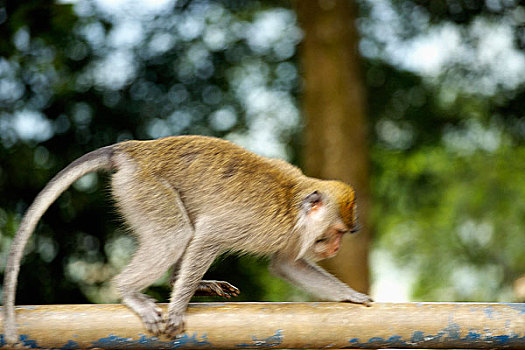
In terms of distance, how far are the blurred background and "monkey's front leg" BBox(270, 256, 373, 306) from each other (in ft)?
7.80

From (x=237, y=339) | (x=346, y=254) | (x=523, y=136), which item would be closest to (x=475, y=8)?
(x=523, y=136)

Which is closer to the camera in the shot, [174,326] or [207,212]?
[174,326]

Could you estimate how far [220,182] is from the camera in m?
3.41

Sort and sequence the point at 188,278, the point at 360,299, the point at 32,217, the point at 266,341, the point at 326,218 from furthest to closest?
the point at 326,218
the point at 360,299
the point at 188,278
the point at 32,217
the point at 266,341

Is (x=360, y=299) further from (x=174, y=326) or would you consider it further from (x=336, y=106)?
(x=336, y=106)

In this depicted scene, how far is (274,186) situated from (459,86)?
480 centimetres

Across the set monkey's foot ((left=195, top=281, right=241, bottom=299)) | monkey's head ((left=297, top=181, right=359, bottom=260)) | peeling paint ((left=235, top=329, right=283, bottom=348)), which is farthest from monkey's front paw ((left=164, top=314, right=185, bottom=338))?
monkey's head ((left=297, top=181, right=359, bottom=260))

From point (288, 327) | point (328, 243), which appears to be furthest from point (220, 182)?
point (288, 327)

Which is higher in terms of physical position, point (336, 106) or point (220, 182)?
point (336, 106)

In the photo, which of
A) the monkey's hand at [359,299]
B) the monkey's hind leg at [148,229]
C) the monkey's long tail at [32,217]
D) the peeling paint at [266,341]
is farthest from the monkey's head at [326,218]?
the monkey's long tail at [32,217]

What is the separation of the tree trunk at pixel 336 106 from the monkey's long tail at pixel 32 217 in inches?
123

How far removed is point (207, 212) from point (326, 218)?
63cm

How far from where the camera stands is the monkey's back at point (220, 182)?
3377 millimetres

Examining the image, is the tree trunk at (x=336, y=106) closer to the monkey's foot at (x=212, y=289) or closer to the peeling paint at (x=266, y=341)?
the monkey's foot at (x=212, y=289)
